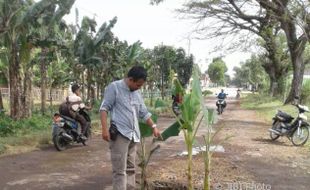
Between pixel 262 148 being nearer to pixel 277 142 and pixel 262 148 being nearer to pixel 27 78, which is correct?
pixel 277 142

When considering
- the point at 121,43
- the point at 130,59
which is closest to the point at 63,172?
the point at 130,59

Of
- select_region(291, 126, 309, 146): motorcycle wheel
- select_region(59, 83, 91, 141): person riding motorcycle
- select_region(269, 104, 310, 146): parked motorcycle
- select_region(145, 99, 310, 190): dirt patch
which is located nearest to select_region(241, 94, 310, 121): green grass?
select_region(269, 104, 310, 146): parked motorcycle

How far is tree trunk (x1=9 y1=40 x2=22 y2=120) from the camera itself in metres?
13.0

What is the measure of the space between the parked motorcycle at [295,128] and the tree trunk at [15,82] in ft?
24.8

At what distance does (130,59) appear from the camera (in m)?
19.7

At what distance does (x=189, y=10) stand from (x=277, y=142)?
42.1ft

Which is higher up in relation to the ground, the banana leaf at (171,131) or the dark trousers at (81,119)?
the banana leaf at (171,131)

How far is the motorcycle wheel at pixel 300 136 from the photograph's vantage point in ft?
38.8

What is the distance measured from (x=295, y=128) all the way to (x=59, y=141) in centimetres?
627

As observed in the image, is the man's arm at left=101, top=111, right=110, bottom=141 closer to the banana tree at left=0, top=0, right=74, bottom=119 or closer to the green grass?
the banana tree at left=0, top=0, right=74, bottom=119

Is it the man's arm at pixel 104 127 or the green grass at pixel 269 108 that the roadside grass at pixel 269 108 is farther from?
the man's arm at pixel 104 127

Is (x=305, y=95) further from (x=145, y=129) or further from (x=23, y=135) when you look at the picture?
(x=145, y=129)

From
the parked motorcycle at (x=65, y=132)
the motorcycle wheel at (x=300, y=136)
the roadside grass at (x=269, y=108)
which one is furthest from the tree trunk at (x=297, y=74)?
the parked motorcycle at (x=65, y=132)

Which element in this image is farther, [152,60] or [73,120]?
[152,60]
